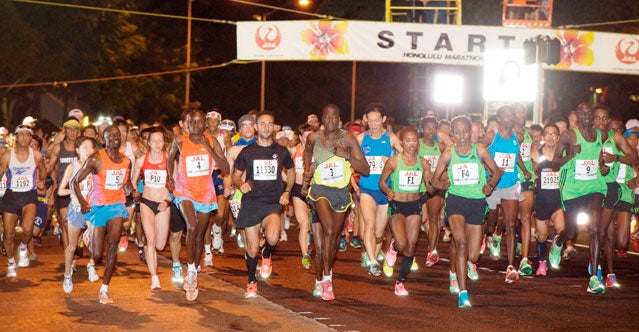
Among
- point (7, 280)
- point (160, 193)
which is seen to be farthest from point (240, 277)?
point (7, 280)

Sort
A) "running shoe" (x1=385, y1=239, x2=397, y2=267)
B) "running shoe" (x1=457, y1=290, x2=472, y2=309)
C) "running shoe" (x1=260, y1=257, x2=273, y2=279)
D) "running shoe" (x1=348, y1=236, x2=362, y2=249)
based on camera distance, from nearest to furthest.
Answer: "running shoe" (x1=457, y1=290, x2=472, y2=309)
"running shoe" (x1=260, y1=257, x2=273, y2=279)
"running shoe" (x1=385, y1=239, x2=397, y2=267)
"running shoe" (x1=348, y1=236, x2=362, y2=249)

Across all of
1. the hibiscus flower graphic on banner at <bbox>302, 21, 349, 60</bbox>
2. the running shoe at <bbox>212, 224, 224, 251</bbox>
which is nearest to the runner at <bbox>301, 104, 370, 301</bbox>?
the running shoe at <bbox>212, 224, 224, 251</bbox>

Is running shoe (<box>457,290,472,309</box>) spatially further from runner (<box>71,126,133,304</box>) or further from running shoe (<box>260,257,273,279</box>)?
runner (<box>71,126,133,304</box>)

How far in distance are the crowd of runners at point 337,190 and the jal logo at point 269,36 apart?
1718 centimetres

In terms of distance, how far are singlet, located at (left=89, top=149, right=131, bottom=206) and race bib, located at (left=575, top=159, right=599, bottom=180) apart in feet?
16.7

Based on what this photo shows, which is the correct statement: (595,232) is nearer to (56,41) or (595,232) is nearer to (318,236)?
(318,236)

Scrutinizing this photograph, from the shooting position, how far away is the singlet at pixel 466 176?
446 inches

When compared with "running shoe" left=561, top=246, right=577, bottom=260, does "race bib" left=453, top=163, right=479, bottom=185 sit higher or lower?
higher

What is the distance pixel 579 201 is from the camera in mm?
12688

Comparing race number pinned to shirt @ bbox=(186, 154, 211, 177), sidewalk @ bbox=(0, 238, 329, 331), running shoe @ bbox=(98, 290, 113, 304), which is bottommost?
sidewalk @ bbox=(0, 238, 329, 331)

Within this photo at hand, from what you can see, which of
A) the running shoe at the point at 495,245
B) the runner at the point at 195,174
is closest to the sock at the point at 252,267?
the runner at the point at 195,174

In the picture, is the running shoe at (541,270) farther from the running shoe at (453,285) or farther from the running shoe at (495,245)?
the running shoe at (453,285)

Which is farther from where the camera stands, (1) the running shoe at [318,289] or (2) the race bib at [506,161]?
(2) the race bib at [506,161]

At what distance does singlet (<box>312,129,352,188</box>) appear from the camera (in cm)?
1188
